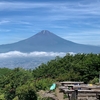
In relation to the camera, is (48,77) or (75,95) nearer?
(75,95)

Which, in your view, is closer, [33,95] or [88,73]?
[33,95]

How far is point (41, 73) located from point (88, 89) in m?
26.6

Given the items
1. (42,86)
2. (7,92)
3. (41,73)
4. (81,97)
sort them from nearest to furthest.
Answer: (81,97) < (42,86) < (7,92) < (41,73)

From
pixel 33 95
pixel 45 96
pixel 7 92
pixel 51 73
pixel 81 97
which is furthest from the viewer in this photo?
pixel 51 73

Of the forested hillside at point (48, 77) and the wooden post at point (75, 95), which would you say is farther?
the forested hillside at point (48, 77)

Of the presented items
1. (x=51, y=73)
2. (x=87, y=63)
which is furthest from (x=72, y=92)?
(x=51, y=73)

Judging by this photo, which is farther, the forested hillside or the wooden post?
the forested hillside

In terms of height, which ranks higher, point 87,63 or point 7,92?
point 87,63

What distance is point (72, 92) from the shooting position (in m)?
15.4

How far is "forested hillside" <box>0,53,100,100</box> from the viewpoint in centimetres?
2110

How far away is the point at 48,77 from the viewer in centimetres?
3475

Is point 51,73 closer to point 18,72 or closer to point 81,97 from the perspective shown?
point 18,72

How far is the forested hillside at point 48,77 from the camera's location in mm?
21100

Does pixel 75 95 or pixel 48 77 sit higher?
pixel 75 95
